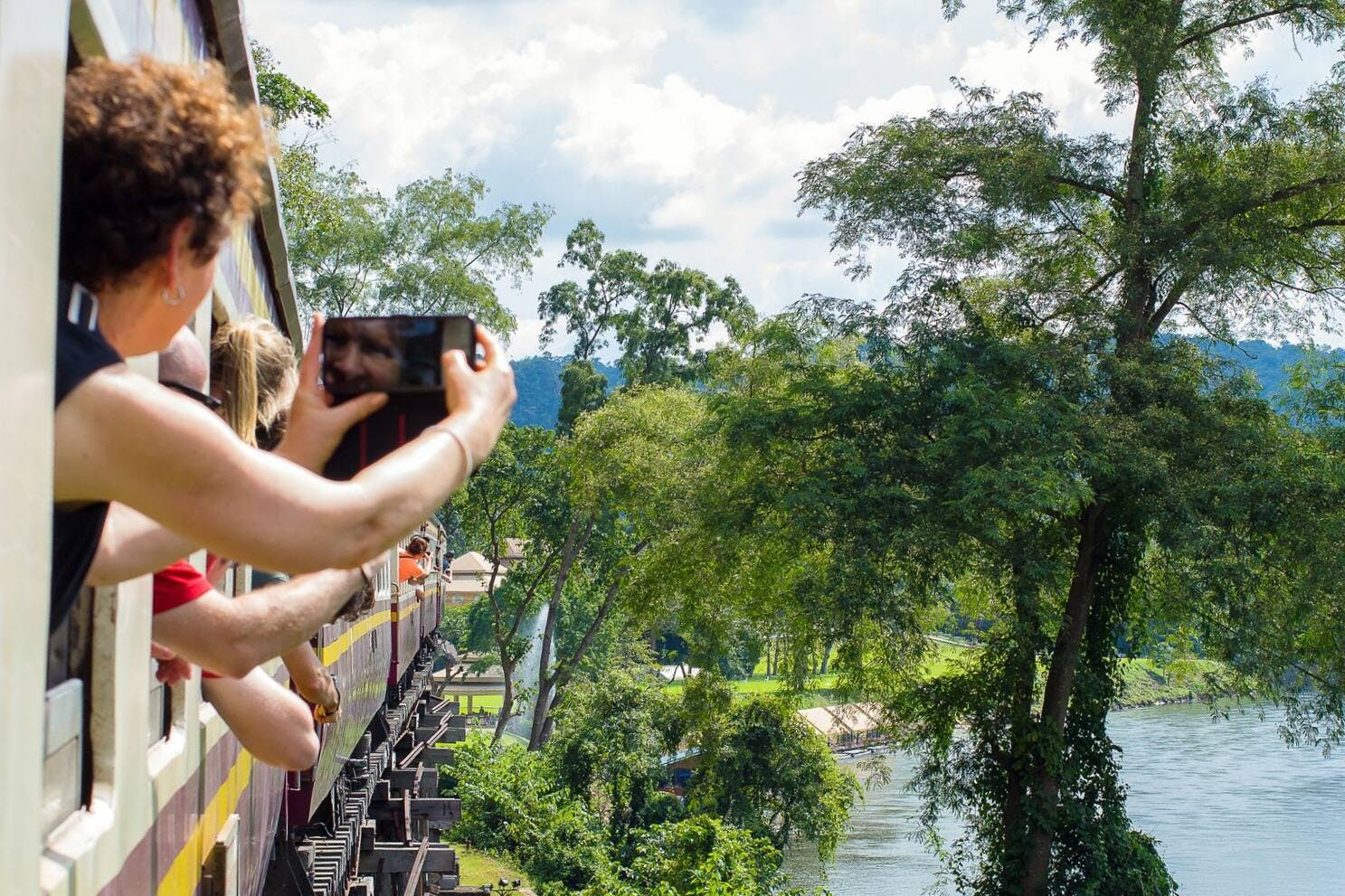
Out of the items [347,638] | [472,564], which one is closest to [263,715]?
[347,638]

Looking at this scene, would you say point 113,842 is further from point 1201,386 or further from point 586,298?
point 586,298

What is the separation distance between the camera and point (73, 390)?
1.14 metres

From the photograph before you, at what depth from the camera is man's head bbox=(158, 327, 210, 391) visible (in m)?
2.12

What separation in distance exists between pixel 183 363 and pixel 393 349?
0.72 meters

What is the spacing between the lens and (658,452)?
24969 mm

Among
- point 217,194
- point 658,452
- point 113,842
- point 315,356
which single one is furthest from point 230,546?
point 658,452

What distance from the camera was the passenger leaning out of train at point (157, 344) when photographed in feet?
3.76

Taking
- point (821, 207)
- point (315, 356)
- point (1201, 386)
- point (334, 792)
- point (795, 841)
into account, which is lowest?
point (795, 841)

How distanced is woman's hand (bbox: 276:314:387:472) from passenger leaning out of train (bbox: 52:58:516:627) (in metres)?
0.30

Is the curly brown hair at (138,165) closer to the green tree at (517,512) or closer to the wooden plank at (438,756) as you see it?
the wooden plank at (438,756)

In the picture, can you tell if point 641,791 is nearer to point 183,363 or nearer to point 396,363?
point 183,363

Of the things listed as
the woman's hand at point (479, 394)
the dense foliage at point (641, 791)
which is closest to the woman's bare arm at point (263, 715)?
the woman's hand at point (479, 394)

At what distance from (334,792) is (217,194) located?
9.46 meters

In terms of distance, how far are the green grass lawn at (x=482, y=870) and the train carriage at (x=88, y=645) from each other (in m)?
15.9
